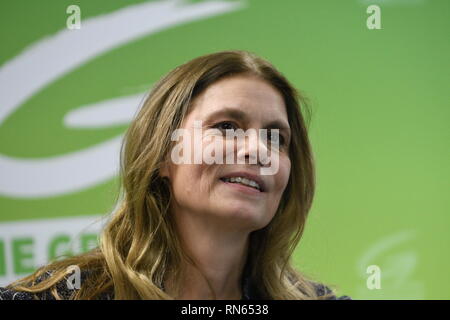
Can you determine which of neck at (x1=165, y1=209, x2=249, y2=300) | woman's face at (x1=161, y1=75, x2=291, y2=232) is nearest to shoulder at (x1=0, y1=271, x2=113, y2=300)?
neck at (x1=165, y1=209, x2=249, y2=300)

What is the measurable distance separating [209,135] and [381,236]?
63cm

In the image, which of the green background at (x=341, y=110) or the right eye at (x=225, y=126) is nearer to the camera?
the right eye at (x=225, y=126)

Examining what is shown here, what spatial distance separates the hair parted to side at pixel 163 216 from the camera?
4.40 ft

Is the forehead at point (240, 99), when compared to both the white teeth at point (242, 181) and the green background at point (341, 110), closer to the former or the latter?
the white teeth at point (242, 181)

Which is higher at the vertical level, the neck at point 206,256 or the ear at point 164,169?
the ear at point 164,169

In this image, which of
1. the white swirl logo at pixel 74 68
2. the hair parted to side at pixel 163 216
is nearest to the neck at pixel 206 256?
the hair parted to side at pixel 163 216

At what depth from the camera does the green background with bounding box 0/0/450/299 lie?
1.62 m

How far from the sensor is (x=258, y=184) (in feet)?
4.42

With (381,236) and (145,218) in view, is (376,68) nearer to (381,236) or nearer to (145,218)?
(381,236)

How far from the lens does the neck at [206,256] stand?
4.55 feet

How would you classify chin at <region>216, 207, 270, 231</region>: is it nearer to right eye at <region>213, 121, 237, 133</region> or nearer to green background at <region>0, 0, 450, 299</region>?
right eye at <region>213, 121, 237, 133</region>

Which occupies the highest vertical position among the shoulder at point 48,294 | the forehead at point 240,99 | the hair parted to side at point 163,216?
the forehead at point 240,99

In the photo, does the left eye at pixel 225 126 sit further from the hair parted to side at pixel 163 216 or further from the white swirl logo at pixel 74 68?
the white swirl logo at pixel 74 68
